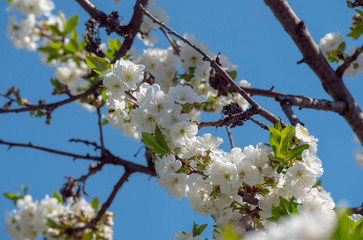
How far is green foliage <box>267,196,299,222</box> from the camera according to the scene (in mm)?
1164

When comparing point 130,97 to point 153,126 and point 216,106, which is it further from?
point 216,106

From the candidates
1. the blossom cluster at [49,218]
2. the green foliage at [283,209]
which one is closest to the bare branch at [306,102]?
the green foliage at [283,209]

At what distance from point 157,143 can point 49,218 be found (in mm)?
2071

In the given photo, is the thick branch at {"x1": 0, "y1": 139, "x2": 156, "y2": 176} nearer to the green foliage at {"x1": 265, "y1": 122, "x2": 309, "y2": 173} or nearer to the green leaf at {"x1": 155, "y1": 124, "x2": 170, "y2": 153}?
the green leaf at {"x1": 155, "y1": 124, "x2": 170, "y2": 153}

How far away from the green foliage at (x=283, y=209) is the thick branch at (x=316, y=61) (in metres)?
1.25

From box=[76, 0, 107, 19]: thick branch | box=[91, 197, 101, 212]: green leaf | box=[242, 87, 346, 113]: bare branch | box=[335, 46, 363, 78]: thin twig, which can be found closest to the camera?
box=[242, 87, 346, 113]: bare branch

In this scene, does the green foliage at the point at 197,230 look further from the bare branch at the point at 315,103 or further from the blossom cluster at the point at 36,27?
the blossom cluster at the point at 36,27

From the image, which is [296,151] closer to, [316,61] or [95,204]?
[316,61]

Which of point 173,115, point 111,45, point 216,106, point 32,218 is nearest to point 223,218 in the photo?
point 173,115

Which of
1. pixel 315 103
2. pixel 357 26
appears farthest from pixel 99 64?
pixel 357 26

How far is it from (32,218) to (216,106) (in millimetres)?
1933

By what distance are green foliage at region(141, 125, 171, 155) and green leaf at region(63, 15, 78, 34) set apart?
2.41 m

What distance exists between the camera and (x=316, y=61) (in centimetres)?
226

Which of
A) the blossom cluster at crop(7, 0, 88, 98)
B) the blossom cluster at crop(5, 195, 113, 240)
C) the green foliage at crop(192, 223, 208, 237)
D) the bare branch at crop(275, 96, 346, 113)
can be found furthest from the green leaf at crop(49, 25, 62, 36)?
the green foliage at crop(192, 223, 208, 237)
